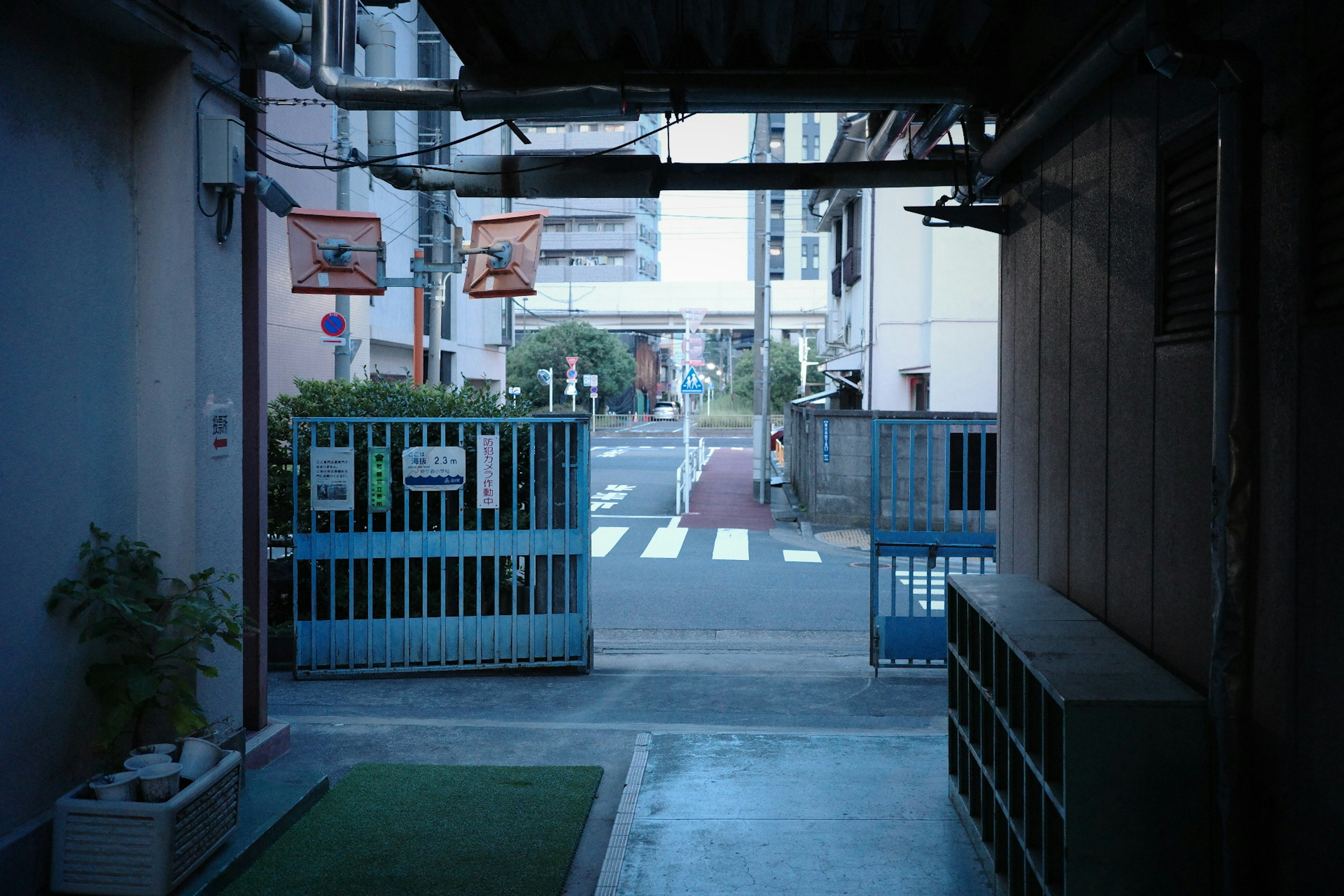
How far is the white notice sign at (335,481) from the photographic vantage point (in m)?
8.57

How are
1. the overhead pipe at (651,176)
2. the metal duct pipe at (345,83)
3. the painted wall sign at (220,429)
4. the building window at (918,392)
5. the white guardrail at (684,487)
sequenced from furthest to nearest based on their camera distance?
the white guardrail at (684,487)
the building window at (918,392)
the overhead pipe at (651,176)
the metal duct pipe at (345,83)
the painted wall sign at (220,429)

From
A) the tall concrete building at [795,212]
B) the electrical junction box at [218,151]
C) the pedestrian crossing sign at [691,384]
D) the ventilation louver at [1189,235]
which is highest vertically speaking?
the tall concrete building at [795,212]

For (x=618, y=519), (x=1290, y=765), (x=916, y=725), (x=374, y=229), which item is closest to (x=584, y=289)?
(x=618, y=519)

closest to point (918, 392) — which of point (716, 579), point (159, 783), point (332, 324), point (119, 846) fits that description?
point (716, 579)

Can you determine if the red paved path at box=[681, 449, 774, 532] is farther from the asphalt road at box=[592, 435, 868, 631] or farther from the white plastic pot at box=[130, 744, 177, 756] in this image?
the white plastic pot at box=[130, 744, 177, 756]

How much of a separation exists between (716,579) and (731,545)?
10.9ft

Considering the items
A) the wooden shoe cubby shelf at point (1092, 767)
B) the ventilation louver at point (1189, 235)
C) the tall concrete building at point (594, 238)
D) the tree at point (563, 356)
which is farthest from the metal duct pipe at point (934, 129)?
the tall concrete building at point (594, 238)

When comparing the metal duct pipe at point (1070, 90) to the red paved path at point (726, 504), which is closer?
the metal duct pipe at point (1070, 90)

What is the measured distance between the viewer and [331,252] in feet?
44.1

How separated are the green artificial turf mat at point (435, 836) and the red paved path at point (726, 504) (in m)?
13.5

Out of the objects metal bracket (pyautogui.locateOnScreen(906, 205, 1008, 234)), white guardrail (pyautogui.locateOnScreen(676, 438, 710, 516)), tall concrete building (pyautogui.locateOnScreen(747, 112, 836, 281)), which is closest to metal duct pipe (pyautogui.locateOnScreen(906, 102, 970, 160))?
metal bracket (pyautogui.locateOnScreen(906, 205, 1008, 234))

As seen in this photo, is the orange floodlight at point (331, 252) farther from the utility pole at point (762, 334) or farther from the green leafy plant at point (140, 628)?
the utility pole at point (762, 334)

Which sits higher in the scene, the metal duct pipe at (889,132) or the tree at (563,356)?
the tree at (563,356)

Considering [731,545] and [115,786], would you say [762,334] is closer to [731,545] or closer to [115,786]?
[731,545]
